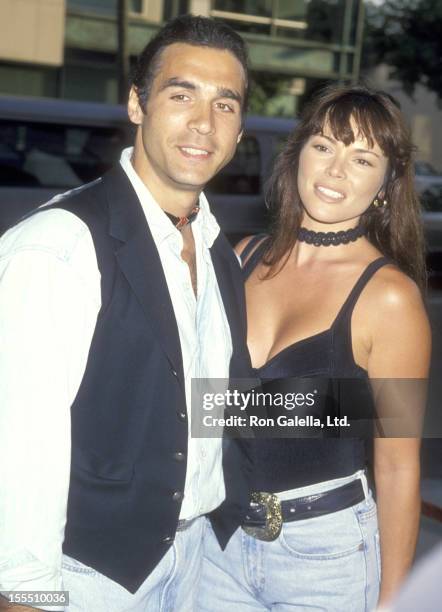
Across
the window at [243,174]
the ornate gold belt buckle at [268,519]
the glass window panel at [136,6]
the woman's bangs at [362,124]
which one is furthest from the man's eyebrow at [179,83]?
the glass window panel at [136,6]

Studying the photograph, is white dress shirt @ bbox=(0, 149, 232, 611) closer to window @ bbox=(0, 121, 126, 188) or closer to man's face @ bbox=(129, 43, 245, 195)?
man's face @ bbox=(129, 43, 245, 195)

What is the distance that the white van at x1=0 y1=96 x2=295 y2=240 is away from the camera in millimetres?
9344

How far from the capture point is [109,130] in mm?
9719

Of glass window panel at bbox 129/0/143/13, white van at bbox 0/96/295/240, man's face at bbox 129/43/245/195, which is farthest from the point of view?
glass window panel at bbox 129/0/143/13

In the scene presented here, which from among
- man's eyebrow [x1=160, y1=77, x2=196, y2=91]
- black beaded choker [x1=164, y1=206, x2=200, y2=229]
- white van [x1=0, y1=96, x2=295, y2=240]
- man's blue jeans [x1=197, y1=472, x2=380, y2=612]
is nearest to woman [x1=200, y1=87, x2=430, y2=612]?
man's blue jeans [x1=197, y1=472, x2=380, y2=612]

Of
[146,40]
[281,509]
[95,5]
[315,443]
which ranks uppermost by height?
[95,5]

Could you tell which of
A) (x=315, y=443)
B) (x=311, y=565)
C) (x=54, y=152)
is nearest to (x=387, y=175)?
(x=315, y=443)

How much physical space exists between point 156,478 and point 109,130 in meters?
8.03

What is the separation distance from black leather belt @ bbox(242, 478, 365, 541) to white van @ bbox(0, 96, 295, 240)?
22.6 ft

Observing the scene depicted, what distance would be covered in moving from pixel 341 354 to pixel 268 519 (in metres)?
0.46

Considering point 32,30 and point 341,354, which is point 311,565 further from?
point 32,30

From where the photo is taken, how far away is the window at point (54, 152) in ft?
30.7

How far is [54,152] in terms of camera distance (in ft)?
31.4

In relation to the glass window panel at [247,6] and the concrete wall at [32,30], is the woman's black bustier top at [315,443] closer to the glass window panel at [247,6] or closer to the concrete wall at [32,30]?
the concrete wall at [32,30]
